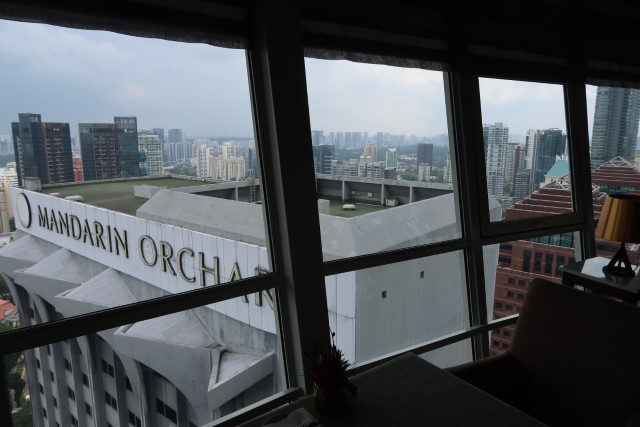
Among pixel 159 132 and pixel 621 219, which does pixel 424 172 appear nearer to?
pixel 621 219

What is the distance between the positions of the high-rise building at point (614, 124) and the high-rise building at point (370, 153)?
7.53 ft

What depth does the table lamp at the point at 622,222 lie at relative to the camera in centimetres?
252

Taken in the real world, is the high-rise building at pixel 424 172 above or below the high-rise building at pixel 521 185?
above

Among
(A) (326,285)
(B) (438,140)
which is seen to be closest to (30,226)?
(A) (326,285)

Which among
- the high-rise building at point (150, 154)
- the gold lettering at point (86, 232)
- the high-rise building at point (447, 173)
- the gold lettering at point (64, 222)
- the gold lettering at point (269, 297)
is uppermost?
the high-rise building at point (150, 154)

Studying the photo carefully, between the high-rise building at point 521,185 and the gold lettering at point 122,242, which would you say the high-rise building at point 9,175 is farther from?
the high-rise building at point 521,185

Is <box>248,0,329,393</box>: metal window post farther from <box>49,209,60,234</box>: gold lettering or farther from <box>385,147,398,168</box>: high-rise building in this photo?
<box>49,209,60,234</box>: gold lettering

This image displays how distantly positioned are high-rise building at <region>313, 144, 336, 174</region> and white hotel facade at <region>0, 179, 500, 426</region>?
1.00ft

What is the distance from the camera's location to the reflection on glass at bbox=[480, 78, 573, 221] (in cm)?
308

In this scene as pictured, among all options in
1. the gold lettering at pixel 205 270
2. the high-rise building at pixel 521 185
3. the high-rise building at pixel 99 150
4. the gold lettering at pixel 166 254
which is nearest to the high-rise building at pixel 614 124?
the high-rise building at pixel 521 185

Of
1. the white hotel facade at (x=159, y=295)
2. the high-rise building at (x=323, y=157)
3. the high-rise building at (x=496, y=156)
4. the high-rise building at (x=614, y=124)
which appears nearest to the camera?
the white hotel facade at (x=159, y=295)

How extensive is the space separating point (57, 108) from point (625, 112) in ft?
15.6

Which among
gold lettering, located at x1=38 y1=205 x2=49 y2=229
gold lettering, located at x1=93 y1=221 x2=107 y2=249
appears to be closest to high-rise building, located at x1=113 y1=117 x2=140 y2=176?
gold lettering, located at x1=93 y1=221 x2=107 y2=249

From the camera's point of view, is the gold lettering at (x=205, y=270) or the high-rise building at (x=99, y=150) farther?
the gold lettering at (x=205, y=270)
